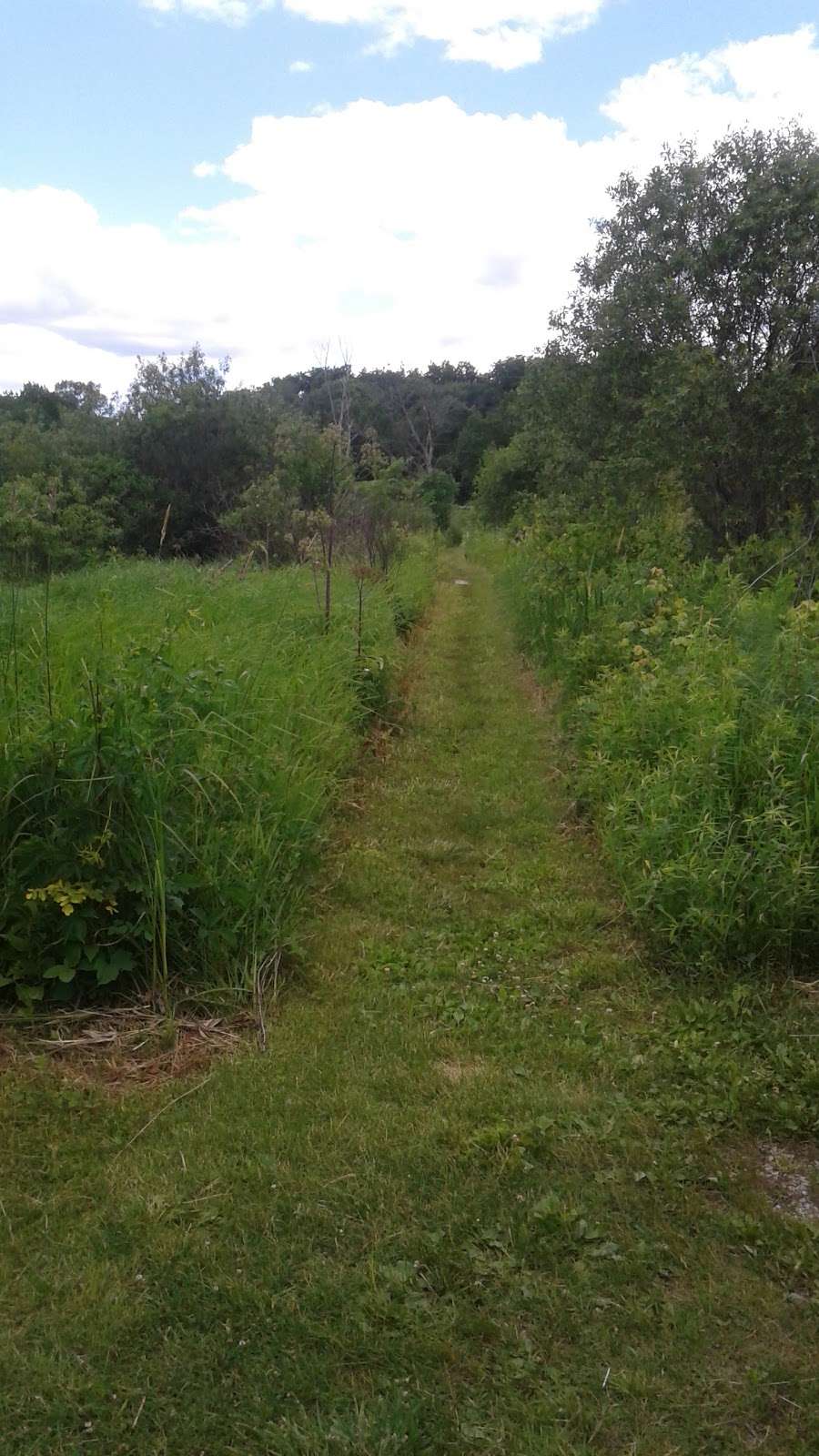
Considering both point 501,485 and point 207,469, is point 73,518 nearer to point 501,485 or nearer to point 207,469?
point 207,469

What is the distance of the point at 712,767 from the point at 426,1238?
8.25 ft

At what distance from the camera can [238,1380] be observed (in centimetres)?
204

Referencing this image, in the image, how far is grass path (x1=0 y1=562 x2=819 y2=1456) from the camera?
6.44ft

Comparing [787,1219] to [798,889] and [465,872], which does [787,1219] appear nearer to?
[798,889]

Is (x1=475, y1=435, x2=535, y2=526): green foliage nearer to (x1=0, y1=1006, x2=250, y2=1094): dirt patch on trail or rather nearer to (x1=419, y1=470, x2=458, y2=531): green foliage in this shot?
(x1=419, y1=470, x2=458, y2=531): green foliage

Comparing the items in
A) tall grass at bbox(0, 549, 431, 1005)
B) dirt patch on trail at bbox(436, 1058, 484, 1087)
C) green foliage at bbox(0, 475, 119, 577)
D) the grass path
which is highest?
green foliage at bbox(0, 475, 119, 577)

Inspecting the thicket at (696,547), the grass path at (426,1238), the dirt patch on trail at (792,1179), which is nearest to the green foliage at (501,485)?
the thicket at (696,547)

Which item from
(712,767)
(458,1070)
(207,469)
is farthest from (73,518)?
(458,1070)

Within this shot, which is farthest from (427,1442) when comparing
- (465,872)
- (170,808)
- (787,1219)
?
(465,872)

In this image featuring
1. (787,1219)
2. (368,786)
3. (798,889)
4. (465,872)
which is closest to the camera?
(787,1219)

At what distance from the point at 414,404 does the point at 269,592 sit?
45627 mm

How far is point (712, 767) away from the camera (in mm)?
4215

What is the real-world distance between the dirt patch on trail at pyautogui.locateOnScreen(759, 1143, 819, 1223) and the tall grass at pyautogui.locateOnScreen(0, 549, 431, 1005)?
6.27 ft

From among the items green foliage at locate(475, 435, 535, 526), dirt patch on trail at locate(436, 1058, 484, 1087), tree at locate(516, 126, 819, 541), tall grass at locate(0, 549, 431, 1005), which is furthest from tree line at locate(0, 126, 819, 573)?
green foliage at locate(475, 435, 535, 526)
